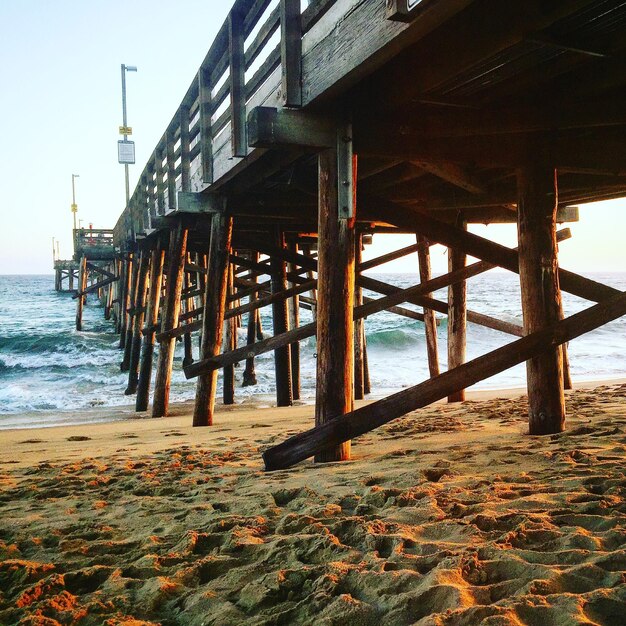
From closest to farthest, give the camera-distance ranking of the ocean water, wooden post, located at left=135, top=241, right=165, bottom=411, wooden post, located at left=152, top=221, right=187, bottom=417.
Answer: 1. wooden post, located at left=152, top=221, right=187, bottom=417
2. wooden post, located at left=135, top=241, right=165, bottom=411
3. the ocean water

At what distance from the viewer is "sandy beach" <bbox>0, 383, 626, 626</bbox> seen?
1979 mm

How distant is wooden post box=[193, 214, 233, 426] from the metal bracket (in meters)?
3.30

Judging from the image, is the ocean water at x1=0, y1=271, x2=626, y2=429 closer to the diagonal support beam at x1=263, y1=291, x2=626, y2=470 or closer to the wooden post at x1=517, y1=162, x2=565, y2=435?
the wooden post at x1=517, y1=162, x2=565, y2=435

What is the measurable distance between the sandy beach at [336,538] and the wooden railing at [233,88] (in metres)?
2.37

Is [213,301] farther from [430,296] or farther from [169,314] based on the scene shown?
[430,296]

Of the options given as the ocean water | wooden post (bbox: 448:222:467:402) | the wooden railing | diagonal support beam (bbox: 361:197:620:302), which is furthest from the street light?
diagonal support beam (bbox: 361:197:620:302)

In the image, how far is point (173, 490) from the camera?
11.9 ft

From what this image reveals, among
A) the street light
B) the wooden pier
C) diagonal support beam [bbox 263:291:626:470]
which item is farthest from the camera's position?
the street light

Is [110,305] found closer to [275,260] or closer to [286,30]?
[275,260]

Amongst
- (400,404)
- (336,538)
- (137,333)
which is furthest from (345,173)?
(137,333)

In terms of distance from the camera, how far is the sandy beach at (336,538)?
198 cm

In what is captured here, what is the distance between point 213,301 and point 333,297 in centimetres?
333

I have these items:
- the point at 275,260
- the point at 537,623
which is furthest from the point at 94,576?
the point at 275,260

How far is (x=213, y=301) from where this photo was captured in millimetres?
6984
